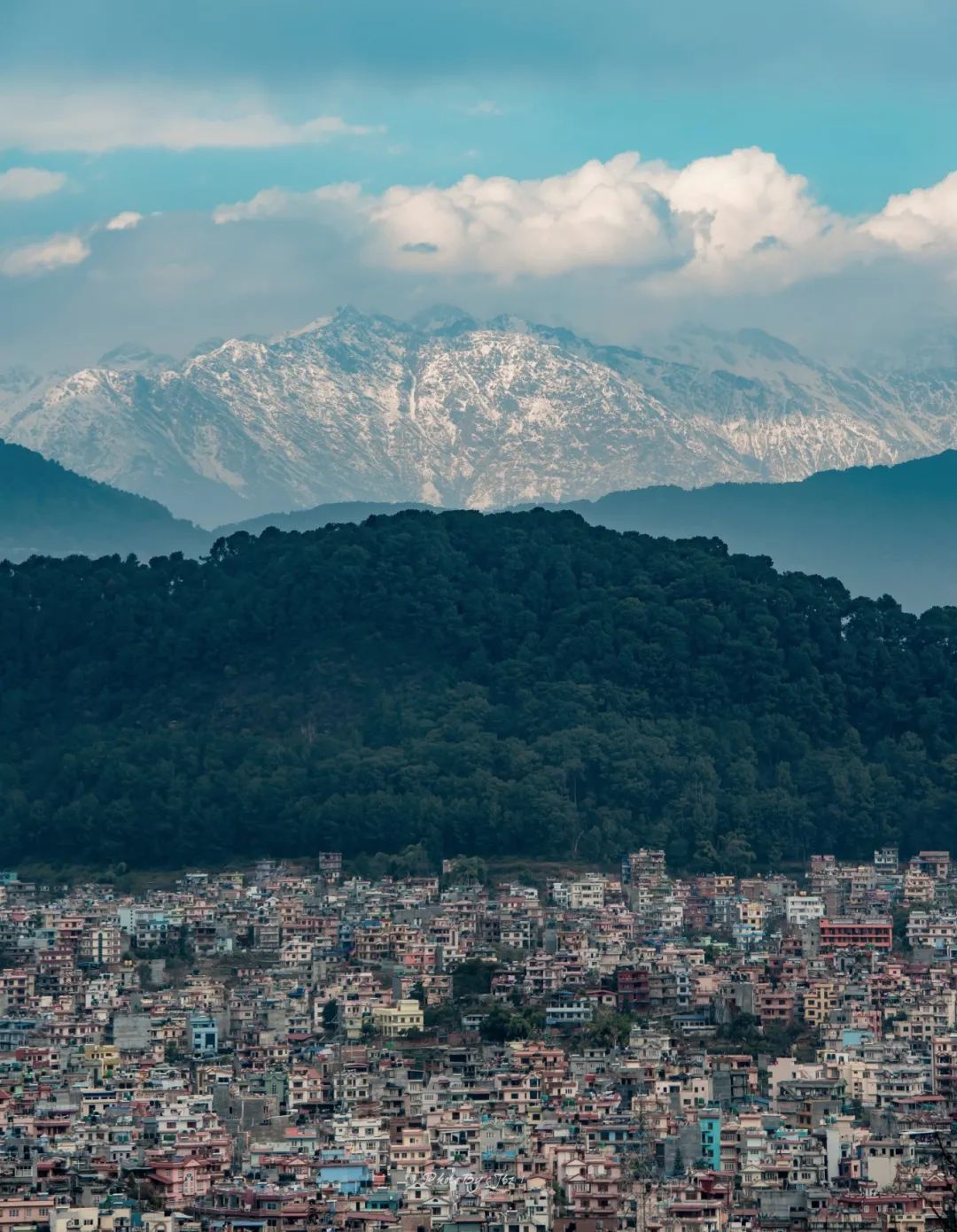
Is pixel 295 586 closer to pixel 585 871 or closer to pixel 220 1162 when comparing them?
pixel 585 871

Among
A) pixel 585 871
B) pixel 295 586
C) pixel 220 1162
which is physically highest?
pixel 295 586

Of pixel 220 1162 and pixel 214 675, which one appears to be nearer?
pixel 220 1162

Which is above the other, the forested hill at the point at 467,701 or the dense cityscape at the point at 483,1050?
the forested hill at the point at 467,701

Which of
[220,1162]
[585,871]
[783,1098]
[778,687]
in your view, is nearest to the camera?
[220,1162]

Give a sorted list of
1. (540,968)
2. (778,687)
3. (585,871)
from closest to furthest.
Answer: (540,968)
(585,871)
(778,687)

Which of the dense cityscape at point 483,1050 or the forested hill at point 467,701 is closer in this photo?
the dense cityscape at point 483,1050

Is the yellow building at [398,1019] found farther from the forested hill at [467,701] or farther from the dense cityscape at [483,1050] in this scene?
the forested hill at [467,701]

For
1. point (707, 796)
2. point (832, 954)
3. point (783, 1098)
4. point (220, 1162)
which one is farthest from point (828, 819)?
point (220, 1162)

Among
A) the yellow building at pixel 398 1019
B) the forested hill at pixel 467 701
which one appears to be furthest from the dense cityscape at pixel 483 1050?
the forested hill at pixel 467 701
